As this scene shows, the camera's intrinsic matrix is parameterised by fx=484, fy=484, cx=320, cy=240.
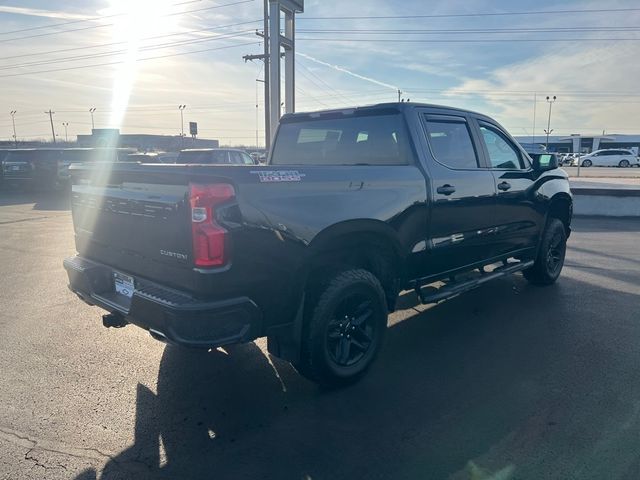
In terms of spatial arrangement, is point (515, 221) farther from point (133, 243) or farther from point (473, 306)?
point (133, 243)

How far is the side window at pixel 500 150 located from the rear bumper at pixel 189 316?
3300 millimetres

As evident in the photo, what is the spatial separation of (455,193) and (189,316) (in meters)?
2.69

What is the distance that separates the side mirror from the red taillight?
167 inches

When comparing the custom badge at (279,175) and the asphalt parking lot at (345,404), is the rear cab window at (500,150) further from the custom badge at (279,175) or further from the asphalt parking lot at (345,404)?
the custom badge at (279,175)

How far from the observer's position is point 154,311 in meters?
2.88

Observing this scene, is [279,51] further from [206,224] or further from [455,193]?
[206,224]

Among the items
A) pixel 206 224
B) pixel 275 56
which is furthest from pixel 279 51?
pixel 206 224

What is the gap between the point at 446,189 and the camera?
4.25 meters

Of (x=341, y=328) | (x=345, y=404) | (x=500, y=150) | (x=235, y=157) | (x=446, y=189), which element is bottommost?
(x=345, y=404)

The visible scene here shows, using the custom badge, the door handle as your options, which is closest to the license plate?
the custom badge

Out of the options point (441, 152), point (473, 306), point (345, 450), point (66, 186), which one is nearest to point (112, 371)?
point (345, 450)

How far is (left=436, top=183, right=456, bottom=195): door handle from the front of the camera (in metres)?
4.18

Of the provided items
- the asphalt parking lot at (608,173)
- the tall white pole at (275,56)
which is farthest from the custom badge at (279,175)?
the asphalt parking lot at (608,173)

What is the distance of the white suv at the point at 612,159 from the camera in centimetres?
4847
